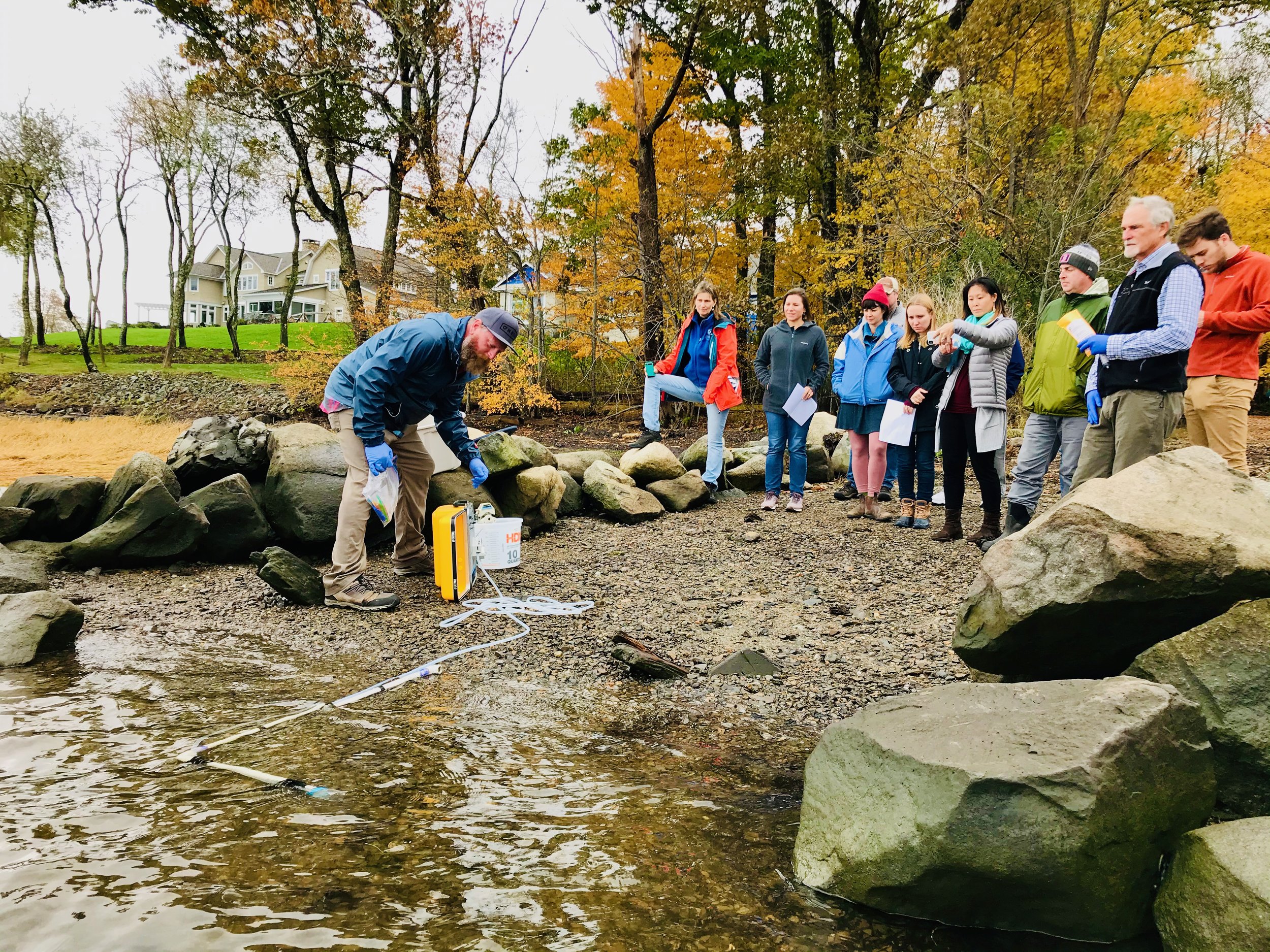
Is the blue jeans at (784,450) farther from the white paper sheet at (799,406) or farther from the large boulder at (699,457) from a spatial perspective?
the large boulder at (699,457)

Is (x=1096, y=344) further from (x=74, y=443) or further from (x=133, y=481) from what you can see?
(x=74, y=443)

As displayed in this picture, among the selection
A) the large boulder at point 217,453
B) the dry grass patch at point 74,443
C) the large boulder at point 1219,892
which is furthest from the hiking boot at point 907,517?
the dry grass patch at point 74,443

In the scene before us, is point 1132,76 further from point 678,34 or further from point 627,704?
point 627,704

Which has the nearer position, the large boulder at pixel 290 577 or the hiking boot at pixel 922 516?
the large boulder at pixel 290 577

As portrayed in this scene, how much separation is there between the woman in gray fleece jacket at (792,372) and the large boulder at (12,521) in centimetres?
665

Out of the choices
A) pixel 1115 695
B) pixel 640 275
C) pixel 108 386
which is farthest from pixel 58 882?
pixel 108 386

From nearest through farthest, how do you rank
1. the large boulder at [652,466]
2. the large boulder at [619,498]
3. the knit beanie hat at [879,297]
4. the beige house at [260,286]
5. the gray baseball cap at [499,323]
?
the gray baseball cap at [499,323]
the knit beanie hat at [879,297]
the large boulder at [619,498]
the large boulder at [652,466]
the beige house at [260,286]

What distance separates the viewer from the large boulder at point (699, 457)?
9.67m

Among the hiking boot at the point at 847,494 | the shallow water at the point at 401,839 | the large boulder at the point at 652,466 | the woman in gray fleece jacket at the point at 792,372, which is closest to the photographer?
the shallow water at the point at 401,839

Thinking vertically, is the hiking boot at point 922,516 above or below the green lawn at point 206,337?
below

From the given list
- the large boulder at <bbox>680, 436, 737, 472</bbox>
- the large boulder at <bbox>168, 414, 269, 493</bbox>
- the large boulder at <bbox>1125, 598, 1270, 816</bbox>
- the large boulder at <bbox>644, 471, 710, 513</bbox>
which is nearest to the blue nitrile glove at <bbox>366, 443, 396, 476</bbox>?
the large boulder at <bbox>168, 414, 269, 493</bbox>

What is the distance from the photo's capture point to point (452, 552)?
562 cm

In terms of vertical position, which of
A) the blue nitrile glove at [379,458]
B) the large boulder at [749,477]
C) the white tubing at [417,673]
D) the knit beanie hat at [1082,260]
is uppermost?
the knit beanie hat at [1082,260]

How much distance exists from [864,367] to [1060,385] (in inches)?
92.5
